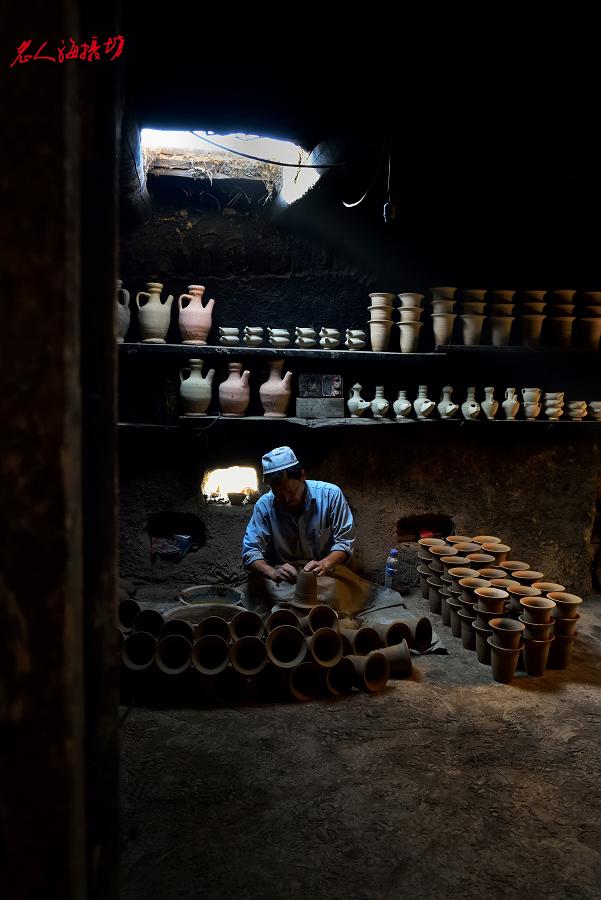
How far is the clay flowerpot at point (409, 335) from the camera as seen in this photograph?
18.3 feet

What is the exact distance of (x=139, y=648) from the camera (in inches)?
151

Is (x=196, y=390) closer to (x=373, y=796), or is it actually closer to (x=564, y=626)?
(x=564, y=626)

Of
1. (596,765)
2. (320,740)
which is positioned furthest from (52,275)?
(596,765)

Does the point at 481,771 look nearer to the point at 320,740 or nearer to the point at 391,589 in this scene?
the point at 320,740

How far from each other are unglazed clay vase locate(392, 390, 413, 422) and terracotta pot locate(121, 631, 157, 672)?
287 centimetres

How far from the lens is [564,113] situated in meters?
3.60

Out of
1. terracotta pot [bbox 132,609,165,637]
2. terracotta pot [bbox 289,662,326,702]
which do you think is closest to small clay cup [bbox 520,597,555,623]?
terracotta pot [bbox 289,662,326,702]

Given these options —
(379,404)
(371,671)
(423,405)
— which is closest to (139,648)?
(371,671)

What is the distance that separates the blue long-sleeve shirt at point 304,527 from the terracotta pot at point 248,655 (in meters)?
1.31

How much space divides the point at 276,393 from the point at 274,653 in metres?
2.44

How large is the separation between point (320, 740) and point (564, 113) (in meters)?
3.75

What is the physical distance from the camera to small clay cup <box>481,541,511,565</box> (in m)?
5.11
